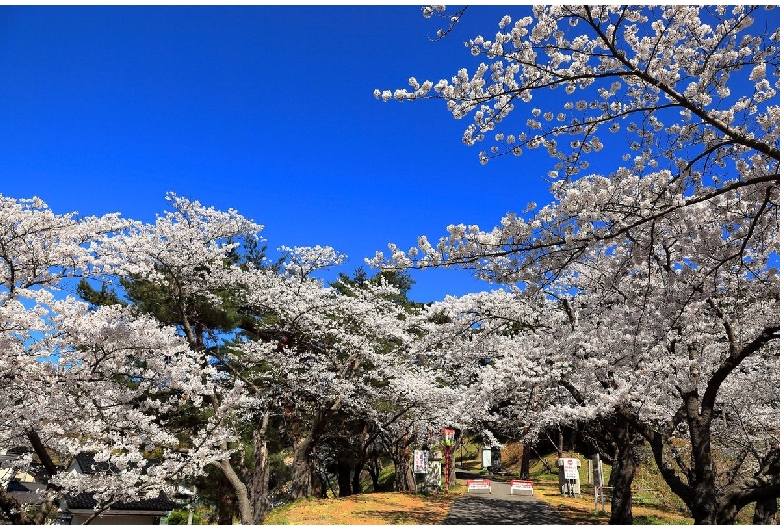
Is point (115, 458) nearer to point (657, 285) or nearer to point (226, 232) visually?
point (226, 232)

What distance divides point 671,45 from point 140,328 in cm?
693

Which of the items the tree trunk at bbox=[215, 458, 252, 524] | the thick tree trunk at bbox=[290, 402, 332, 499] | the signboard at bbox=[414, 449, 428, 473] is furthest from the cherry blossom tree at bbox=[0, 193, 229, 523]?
the signboard at bbox=[414, 449, 428, 473]

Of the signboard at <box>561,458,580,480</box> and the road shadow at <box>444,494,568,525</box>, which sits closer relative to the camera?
the road shadow at <box>444,494,568,525</box>

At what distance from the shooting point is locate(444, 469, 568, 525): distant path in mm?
13250

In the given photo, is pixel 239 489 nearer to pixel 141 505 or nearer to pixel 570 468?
pixel 141 505

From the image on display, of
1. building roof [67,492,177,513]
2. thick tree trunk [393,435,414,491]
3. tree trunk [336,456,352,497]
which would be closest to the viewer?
building roof [67,492,177,513]

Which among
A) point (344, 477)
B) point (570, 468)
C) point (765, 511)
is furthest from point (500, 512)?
point (344, 477)

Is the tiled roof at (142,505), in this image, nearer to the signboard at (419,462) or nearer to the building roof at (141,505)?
the building roof at (141,505)

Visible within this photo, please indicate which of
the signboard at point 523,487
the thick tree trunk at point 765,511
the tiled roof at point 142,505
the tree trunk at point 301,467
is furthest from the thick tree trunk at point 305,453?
the thick tree trunk at point 765,511

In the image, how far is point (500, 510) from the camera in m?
15.3

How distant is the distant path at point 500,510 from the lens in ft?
43.5

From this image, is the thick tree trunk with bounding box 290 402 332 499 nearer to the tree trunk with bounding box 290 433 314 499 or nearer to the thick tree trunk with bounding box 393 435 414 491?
the tree trunk with bounding box 290 433 314 499

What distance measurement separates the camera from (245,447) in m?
13.0

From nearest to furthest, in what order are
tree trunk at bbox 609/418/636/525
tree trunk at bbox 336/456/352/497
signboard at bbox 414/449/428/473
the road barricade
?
1. tree trunk at bbox 609/418/636/525
2. signboard at bbox 414/449/428/473
3. the road barricade
4. tree trunk at bbox 336/456/352/497
